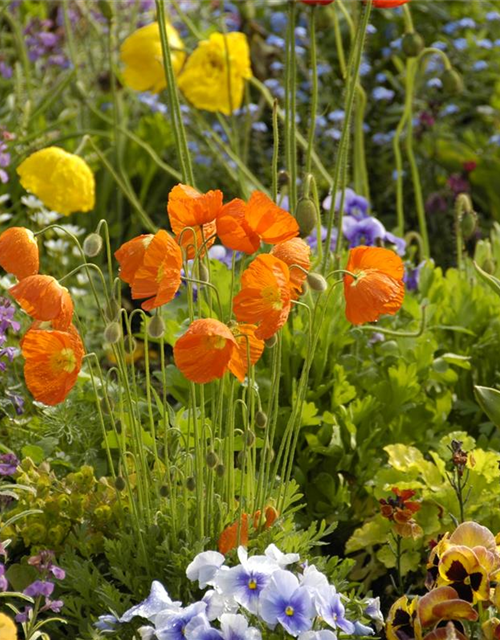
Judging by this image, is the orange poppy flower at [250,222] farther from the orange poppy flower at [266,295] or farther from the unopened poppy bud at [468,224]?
the unopened poppy bud at [468,224]

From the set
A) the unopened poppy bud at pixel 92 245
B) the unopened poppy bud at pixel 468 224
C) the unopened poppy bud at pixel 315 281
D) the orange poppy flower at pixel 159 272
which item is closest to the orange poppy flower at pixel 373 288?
the unopened poppy bud at pixel 315 281

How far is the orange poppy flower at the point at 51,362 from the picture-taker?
61.2 inches

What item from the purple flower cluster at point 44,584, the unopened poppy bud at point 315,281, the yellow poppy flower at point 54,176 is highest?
the unopened poppy bud at point 315,281

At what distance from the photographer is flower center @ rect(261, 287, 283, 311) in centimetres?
153

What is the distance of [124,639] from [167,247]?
0.64m

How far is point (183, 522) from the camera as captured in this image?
1805 mm

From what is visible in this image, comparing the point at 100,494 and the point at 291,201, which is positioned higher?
the point at 291,201

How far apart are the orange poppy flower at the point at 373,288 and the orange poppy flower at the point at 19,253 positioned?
1.50ft

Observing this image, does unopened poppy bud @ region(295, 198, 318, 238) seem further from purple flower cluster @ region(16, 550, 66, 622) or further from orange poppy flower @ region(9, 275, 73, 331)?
purple flower cluster @ region(16, 550, 66, 622)

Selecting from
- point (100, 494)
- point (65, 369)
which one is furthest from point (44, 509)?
point (65, 369)

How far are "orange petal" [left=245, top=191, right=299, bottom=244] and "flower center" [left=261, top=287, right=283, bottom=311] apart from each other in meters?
0.11

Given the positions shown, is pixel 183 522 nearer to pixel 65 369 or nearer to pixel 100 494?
pixel 100 494

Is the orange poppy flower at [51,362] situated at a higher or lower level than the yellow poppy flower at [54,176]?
higher

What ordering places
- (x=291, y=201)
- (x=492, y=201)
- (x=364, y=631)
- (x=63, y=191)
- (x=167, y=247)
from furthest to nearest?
(x=492, y=201), (x=63, y=191), (x=291, y=201), (x=364, y=631), (x=167, y=247)
